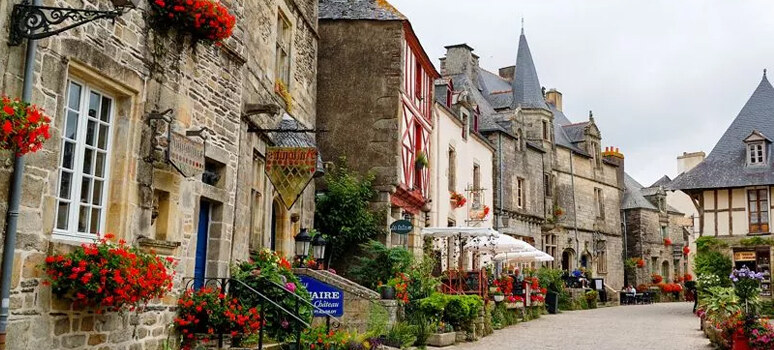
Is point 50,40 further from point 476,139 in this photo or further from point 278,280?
point 476,139

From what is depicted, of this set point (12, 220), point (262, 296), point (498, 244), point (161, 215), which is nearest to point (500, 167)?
point (498, 244)

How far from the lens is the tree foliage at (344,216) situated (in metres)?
15.1

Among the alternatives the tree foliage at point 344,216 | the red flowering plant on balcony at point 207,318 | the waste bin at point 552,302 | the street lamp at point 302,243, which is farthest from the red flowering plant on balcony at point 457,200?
the red flowering plant on balcony at point 207,318

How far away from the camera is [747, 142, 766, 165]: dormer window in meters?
24.0

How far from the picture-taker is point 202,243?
29.4 ft

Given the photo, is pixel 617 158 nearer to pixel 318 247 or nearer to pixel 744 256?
pixel 744 256

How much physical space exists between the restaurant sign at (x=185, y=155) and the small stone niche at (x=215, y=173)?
0.70 m

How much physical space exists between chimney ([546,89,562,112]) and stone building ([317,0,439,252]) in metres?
23.1

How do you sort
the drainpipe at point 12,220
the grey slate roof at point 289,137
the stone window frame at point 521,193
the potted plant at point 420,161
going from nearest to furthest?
the drainpipe at point 12,220 → the grey slate roof at point 289,137 → the potted plant at point 420,161 → the stone window frame at point 521,193

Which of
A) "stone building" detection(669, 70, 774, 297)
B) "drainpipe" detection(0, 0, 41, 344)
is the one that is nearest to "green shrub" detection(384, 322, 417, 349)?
"drainpipe" detection(0, 0, 41, 344)

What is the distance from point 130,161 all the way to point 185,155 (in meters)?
0.90

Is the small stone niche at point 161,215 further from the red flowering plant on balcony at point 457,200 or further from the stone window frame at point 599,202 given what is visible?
the stone window frame at point 599,202

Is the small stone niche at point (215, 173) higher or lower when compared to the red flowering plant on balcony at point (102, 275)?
higher

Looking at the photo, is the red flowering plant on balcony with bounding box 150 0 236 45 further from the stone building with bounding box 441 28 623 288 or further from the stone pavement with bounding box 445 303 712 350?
the stone building with bounding box 441 28 623 288
